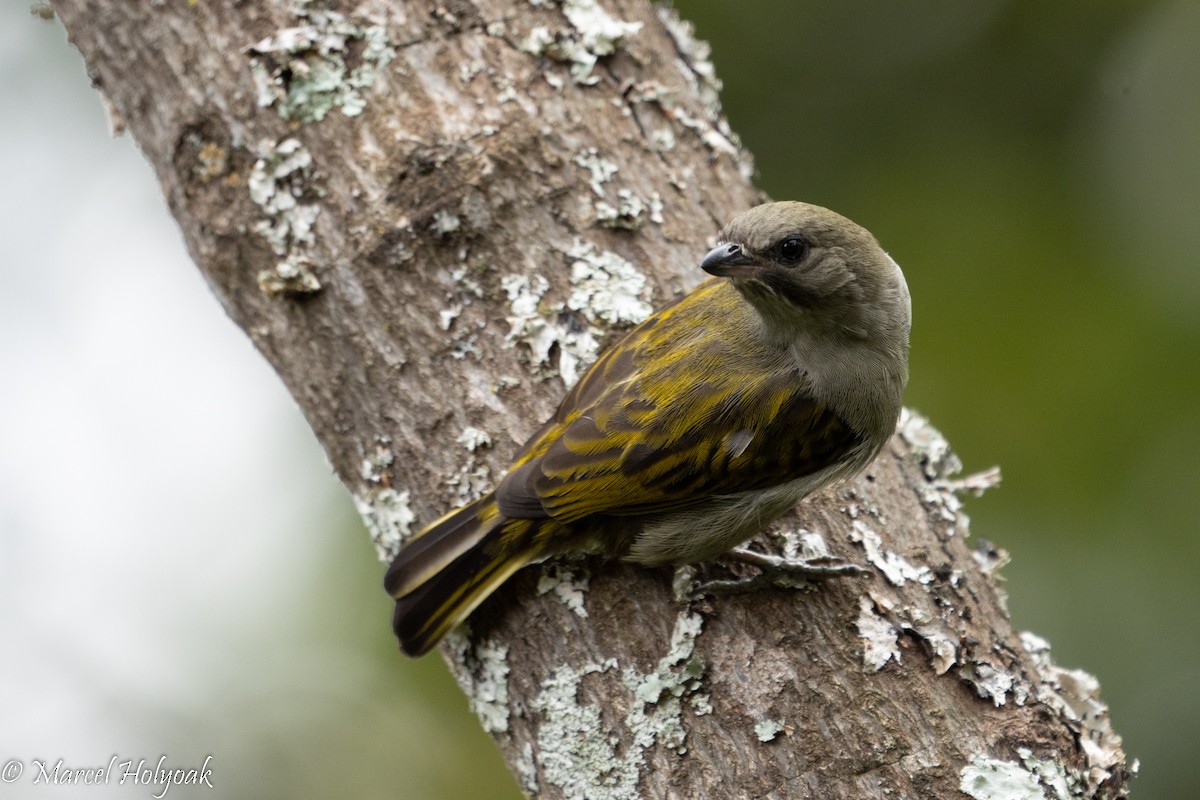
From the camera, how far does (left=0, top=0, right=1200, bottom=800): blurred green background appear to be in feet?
16.0

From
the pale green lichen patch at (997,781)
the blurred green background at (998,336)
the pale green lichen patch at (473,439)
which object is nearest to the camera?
the pale green lichen patch at (997,781)

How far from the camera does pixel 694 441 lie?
3104 millimetres

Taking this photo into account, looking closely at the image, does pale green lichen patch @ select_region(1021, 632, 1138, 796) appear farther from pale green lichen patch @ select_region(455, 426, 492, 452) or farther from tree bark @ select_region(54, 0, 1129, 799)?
pale green lichen patch @ select_region(455, 426, 492, 452)

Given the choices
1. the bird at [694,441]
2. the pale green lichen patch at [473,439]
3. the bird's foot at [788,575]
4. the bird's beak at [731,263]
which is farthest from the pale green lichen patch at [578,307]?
the bird's foot at [788,575]

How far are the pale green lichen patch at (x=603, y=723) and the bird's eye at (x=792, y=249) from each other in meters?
1.04

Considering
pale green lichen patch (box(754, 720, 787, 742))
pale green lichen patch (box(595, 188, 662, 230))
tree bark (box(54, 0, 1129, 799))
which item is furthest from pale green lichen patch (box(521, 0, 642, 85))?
pale green lichen patch (box(754, 720, 787, 742))

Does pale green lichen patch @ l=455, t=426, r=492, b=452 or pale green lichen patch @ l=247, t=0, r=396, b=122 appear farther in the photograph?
pale green lichen patch @ l=247, t=0, r=396, b=122

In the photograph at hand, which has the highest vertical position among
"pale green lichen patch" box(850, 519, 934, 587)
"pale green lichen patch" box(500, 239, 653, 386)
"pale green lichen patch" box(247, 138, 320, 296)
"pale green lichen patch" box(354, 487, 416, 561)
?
"pale green lichen patch" box(247, 138, 320, 296)

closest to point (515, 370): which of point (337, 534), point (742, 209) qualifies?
point (742, 209)

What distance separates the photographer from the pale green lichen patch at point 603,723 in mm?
2793

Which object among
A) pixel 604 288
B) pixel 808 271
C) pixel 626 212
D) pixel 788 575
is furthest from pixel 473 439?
pixel 808 271

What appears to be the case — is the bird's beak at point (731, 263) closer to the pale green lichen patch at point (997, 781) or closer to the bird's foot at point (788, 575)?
the bird's foot at point (788, 575)

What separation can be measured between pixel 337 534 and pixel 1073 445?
3524mm

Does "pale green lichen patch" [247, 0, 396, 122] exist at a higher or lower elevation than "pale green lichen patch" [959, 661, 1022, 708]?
higher
